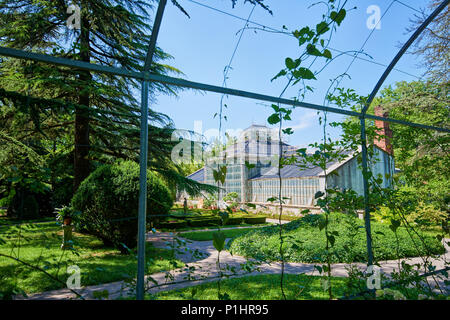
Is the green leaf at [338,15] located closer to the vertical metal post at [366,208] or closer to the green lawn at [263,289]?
the vertical metal post at [366,208]

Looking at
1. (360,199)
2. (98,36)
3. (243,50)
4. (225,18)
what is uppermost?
Result: (98,36)

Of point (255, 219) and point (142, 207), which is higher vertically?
point (142, 207)

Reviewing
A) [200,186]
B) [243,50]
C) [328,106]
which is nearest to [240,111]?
[243,50]

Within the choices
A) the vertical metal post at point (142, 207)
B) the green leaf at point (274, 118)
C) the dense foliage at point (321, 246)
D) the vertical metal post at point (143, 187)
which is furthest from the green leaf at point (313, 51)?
the dense foliage at point (321, 246)

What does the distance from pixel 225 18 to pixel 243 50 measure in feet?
1.34

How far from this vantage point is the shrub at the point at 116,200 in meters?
5.00

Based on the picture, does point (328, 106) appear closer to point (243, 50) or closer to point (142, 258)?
point (243, 50)

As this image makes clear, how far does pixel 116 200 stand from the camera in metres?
5.00

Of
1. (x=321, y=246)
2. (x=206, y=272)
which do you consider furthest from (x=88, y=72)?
(x=321, y=246)

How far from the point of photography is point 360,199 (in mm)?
2412

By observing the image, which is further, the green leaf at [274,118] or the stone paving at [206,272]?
the stone paving at [206,272]

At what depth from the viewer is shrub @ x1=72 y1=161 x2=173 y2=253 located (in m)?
5.00

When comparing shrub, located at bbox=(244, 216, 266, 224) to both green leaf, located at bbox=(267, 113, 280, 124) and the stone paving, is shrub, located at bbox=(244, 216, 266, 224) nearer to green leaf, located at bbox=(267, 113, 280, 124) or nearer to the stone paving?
the stone paving

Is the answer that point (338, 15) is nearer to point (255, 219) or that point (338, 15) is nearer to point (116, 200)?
point (116, 200)
